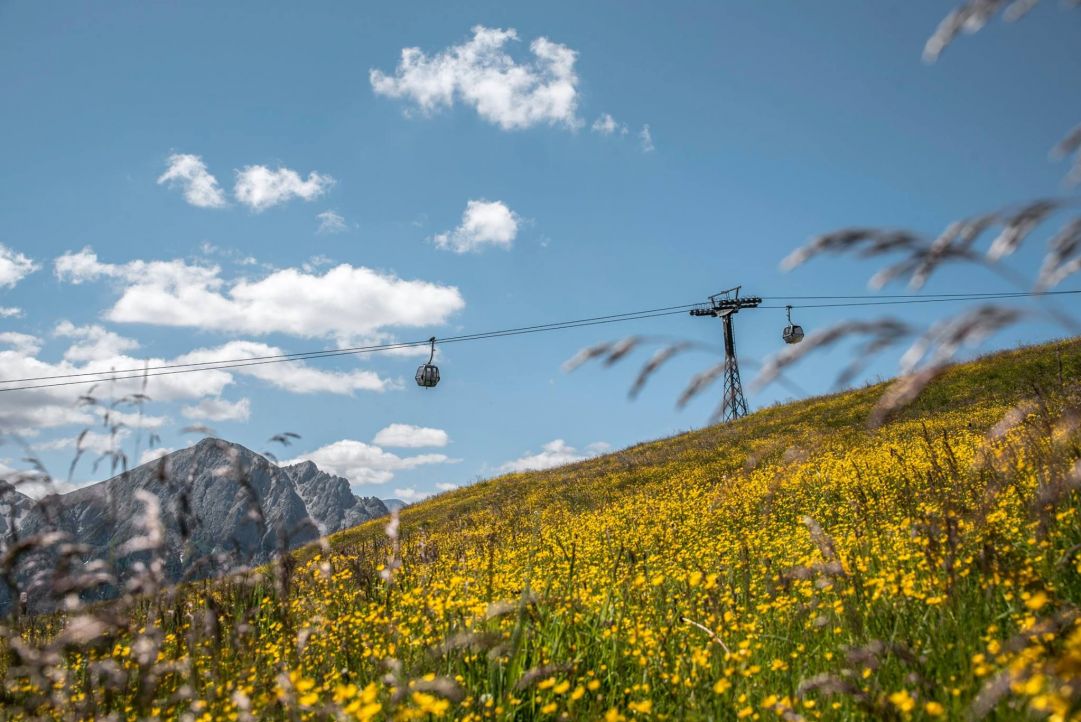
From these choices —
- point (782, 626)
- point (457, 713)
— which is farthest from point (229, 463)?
point (782, 626)

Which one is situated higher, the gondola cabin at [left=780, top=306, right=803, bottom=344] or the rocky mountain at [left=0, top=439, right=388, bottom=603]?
the gondola cabin at [left=780, top=306, right=803, bottom=344]

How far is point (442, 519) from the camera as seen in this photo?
26406mm

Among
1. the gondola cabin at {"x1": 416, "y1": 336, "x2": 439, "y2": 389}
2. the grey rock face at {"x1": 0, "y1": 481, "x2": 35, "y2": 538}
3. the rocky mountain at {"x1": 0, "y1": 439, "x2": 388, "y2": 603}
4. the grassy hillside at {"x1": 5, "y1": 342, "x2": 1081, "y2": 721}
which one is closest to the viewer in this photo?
the grassy hillside at {"x1": 5, "y1": 342, "x2": 1081, "y2": 721}

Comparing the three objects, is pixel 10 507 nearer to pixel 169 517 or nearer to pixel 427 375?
pixel 169 517

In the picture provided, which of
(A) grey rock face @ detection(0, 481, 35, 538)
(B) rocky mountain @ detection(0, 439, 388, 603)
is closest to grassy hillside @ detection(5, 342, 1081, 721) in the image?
(B) rocky mountain @ detection(0, 439, 388, 603)

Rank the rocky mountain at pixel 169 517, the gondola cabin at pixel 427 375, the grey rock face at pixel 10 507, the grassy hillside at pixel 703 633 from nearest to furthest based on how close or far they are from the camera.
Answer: the grassy hillside at pixel 703 633 → the rocky mountain at pixel 169 517 → the grey rock face at pixel 10 507 → the gondola cabin at pixel 427 375

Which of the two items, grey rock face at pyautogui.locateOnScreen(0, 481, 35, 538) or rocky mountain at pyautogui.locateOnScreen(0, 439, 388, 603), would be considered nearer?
rocky mountain at pyautogui.locateOnScreen(0, 439, 388, 603)

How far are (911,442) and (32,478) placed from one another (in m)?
17.4

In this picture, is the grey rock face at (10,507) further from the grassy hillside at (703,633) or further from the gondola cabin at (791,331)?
the gondola cabin at (791,331)

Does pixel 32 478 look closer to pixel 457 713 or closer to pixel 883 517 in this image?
pixel 457 713

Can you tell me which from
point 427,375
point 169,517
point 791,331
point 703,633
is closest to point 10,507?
point 169,517

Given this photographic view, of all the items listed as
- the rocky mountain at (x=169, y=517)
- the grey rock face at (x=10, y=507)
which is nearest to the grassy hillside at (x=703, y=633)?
the rocky mountain at (x=169, y=517)

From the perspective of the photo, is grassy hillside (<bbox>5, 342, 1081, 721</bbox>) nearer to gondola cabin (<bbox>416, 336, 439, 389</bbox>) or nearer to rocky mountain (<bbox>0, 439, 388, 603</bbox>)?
rocky mountain (<bbox>0, 439, 388, 603</bbox>)

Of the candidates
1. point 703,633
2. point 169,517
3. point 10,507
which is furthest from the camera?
point 703,633
